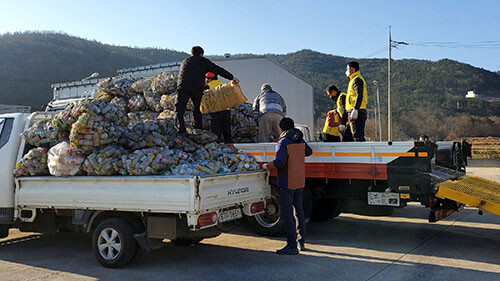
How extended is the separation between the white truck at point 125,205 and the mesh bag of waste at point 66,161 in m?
0.11

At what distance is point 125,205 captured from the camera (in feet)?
16.1

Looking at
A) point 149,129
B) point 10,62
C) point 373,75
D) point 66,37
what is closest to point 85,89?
point 149,129

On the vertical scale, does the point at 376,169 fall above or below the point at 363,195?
above

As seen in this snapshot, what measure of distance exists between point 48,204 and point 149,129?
5.54ft

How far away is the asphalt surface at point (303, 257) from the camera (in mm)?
4840

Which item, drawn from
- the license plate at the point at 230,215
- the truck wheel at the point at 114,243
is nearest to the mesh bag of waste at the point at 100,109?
the truck wheel at the point at 114,243

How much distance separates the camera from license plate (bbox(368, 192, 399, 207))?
5873mm

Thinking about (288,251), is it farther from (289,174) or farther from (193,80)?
(193,80)

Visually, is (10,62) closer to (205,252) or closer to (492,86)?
(205,252)

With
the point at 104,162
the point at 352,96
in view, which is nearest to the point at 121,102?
the point at 104,162

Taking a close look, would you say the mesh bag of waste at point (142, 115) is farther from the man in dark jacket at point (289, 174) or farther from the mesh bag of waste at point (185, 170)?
the man in dark jacket at point (289, 174)

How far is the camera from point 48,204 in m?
5.53

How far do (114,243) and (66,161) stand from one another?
126cm

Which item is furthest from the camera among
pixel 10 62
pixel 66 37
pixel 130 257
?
pixel 66 37
